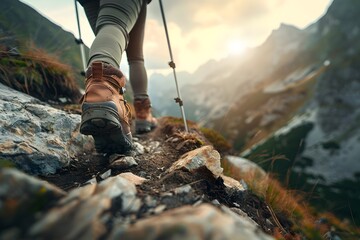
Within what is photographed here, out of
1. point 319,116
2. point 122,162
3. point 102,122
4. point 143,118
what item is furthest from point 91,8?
point 319,116

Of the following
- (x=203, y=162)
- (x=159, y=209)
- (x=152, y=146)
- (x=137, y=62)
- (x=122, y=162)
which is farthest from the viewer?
(x=137, y=62)

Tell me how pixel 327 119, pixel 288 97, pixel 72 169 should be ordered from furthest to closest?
1. pixel 288 97
2. pixel 327 119
3. pixel 72 169

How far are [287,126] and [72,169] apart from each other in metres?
90.0

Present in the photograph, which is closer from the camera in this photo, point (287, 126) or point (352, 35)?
point (287, 126)

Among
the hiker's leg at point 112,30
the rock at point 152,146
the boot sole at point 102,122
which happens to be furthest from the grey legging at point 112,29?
the rock at point 152,146

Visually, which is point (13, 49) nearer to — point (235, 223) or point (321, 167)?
point (235, 223)

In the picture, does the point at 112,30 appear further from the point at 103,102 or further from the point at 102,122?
the point at 102,122

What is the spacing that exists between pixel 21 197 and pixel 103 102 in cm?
176

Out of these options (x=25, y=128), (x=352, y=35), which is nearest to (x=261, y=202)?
(x=25, y=128)

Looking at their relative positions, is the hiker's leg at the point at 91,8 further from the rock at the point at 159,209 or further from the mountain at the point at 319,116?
the mountain at the point at 319,116

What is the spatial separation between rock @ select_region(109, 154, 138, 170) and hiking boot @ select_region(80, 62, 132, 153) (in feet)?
1.00

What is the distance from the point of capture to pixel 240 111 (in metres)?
114

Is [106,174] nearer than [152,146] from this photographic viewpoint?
Yes

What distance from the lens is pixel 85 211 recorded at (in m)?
1.11
